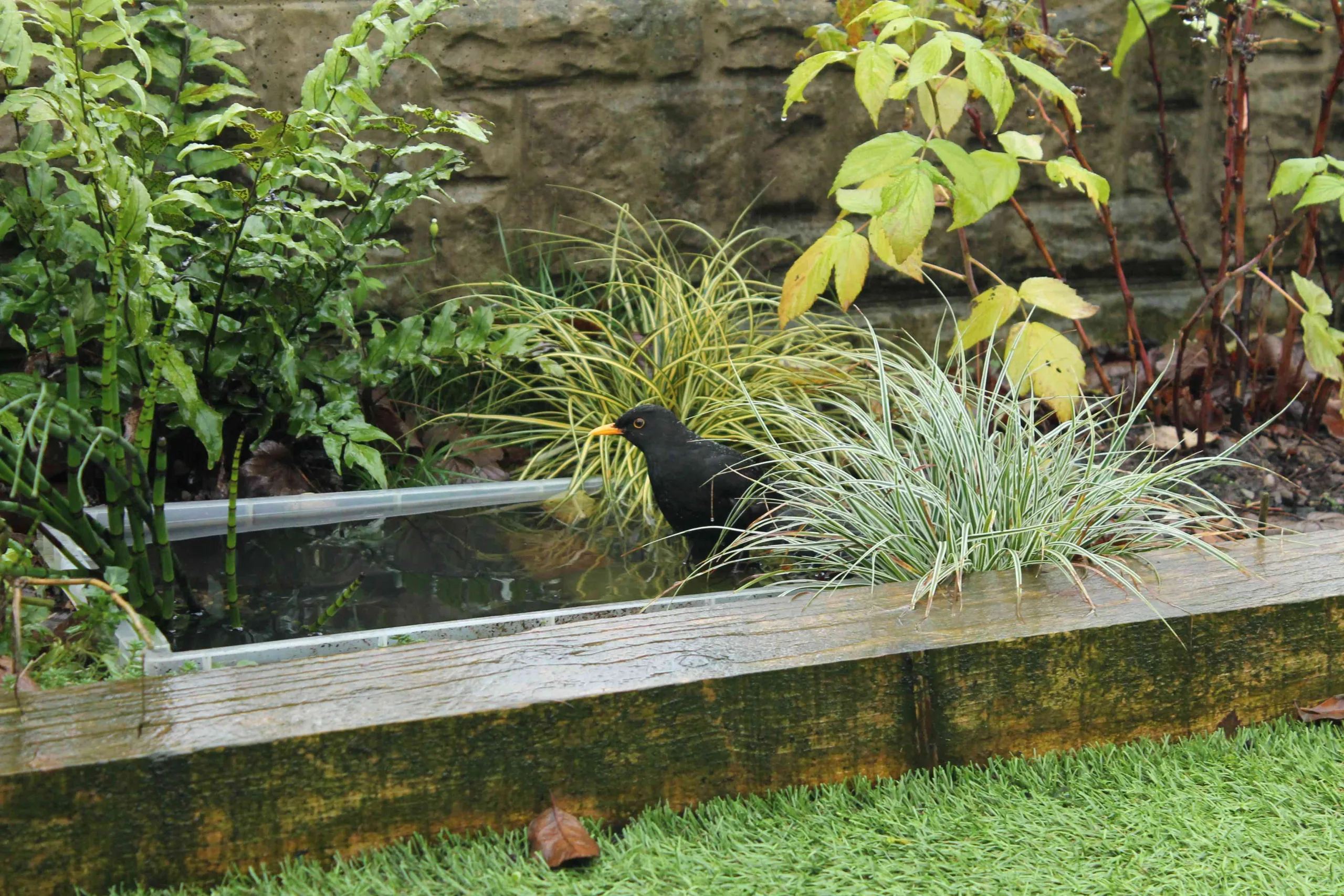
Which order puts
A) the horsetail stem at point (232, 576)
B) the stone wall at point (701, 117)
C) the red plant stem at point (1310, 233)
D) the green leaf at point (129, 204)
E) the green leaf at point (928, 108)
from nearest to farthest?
1. the green leaf at point (129, 204)
2. the horsetail stem at point (232, 576)
3. the green leaf at point (928, 108)
4. the red plant stem at point (1310, 233)
5. the stone wall at point (701, 117)

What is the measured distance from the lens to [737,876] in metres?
1.56

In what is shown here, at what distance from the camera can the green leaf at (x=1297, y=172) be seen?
2.46m

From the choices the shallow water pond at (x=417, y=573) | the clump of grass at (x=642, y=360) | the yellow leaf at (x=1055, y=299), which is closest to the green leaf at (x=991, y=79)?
the yellow leaf at (x=1055, y=299)

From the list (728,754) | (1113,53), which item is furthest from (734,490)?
(1113,53)

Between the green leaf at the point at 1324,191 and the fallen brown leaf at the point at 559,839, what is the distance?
188 centimetres

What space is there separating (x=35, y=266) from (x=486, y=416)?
3.65 ft

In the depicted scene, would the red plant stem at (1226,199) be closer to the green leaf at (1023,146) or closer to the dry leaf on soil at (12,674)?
the green leaf at (1023,146)

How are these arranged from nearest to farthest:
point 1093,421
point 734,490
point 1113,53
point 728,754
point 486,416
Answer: point 728,754 → point 1093,421 → point 734,490 → point 486,416 → point 1113,53

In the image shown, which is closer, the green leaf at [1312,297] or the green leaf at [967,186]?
the green leaf at [967,186]

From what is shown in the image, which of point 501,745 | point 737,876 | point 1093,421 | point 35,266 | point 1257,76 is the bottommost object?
point 737,876

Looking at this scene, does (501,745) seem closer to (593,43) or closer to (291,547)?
(291,547)

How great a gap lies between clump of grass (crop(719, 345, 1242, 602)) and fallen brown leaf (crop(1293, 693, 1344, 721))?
29cm

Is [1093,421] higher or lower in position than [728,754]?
higher

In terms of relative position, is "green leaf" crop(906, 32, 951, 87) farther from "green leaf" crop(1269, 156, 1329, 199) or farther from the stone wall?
the stone wall
